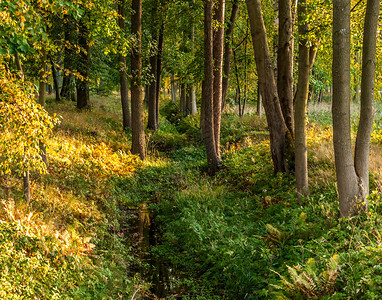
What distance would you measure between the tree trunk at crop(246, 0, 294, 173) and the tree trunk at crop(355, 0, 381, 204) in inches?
131

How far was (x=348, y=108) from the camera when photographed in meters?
5.15

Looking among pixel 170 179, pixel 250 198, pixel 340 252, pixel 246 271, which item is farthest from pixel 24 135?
pixel 170 179

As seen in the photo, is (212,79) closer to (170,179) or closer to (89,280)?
(170,179)

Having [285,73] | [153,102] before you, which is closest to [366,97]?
[285,73]

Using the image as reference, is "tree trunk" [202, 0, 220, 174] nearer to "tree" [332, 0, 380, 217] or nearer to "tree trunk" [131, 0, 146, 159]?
"tree trunk" [131, 0, 146, 159]

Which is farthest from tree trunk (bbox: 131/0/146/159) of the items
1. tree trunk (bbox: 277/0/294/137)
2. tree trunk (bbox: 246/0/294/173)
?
tree trunk (bbox: 277/0/294/137)

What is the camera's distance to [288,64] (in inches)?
355

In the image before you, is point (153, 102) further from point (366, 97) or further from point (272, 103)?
point (366, 97)

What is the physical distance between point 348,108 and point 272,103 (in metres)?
3.76

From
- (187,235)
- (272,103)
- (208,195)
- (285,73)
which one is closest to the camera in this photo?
(187,235)

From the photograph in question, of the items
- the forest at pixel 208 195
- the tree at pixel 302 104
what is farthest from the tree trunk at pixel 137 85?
the tree at pixel 302 104

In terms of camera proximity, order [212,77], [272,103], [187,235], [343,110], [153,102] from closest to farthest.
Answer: [343,110]
[187,235]
[272,103]
[212,77]
[153,102]

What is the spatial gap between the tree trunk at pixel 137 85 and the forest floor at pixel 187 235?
197 cm

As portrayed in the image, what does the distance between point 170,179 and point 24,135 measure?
7.06 m
